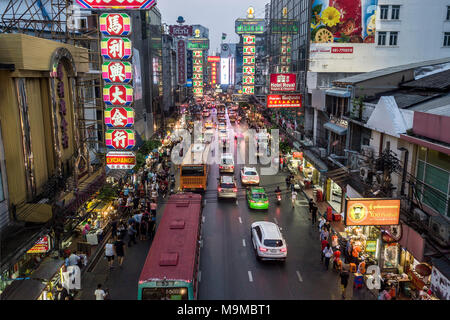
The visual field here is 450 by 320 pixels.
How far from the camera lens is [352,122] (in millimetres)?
23891

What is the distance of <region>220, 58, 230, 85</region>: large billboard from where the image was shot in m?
191

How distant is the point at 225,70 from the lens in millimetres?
195000

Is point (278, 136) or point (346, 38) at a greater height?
point (346, 38)

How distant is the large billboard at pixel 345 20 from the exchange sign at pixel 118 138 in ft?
80.1

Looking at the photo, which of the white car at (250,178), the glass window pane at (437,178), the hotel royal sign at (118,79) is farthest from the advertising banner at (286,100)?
the glass window pane at (437,178)

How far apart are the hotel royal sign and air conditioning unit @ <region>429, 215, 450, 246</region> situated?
14325 millimetres

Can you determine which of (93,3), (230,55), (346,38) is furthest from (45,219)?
(230,55)

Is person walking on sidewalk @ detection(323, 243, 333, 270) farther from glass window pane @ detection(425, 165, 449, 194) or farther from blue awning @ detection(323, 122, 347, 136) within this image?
blue awning @ detection(323, 122, 347, 136)

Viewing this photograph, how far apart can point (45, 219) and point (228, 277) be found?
8.43 metres

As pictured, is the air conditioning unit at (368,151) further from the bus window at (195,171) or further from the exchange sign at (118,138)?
the bus window at (195,171)

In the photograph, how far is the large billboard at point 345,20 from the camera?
118 feet

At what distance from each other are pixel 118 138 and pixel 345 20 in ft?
85.8

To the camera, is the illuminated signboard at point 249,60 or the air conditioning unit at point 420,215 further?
the illuminated signboard at point 249,60

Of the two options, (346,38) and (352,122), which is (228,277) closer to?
(352,122)
